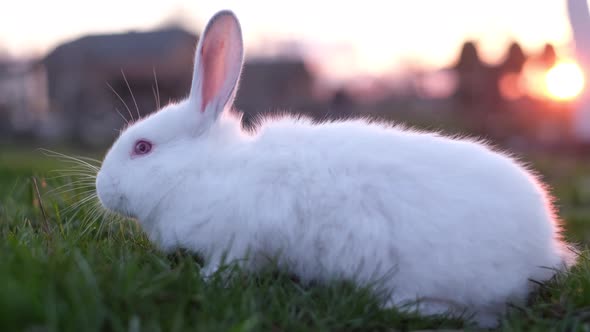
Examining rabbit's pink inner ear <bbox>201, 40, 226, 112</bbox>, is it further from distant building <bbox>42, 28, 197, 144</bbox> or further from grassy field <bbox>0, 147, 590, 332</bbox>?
distant building <bbox>42, 28, 197, 144</bbox>

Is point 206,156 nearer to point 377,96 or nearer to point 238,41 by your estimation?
point 238,41

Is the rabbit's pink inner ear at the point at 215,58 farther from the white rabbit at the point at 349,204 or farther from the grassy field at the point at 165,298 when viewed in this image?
the grassy field at the point at 165,298

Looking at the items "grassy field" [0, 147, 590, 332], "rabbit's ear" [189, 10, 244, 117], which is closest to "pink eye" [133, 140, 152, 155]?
"rabbit's ear" [189, 10, 244, 117]

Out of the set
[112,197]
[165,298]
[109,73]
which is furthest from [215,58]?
[109,73]

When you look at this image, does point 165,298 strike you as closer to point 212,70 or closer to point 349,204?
point 349,204

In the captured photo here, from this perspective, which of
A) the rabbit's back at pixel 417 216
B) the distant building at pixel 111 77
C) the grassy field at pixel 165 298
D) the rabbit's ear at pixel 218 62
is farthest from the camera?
the distant building at pixel 111 77

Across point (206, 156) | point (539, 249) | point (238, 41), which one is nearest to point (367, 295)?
point (539, 249)

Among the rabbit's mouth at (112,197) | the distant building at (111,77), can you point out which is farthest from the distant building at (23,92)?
the rabbit's mouth at (112,197)
